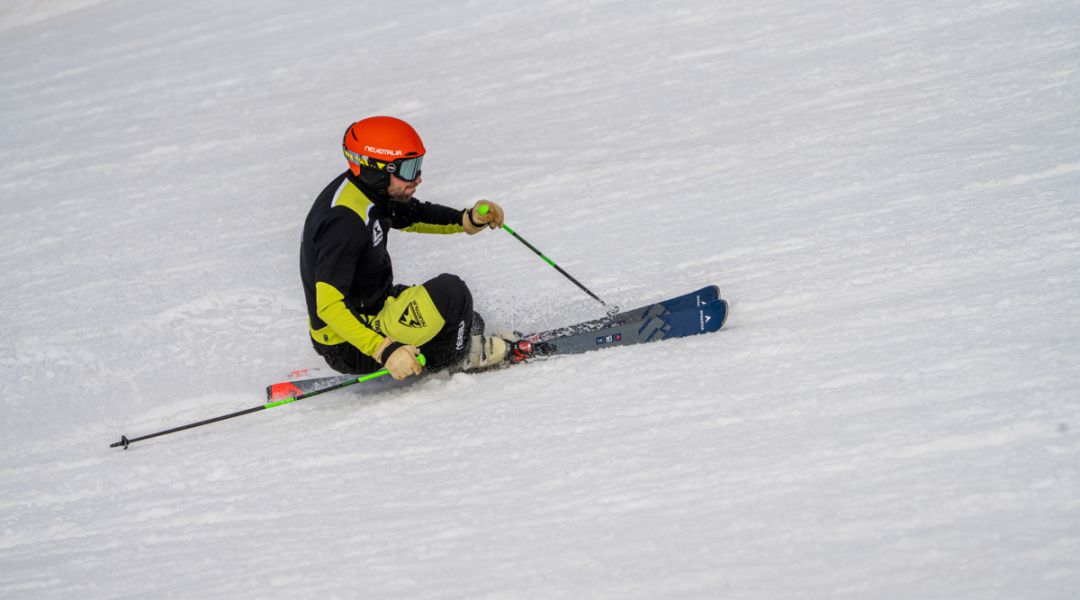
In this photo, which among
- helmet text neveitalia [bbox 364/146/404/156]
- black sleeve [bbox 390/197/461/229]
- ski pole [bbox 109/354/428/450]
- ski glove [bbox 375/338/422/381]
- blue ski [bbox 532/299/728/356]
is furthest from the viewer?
black sleeve [bbox 390/197/461/229]

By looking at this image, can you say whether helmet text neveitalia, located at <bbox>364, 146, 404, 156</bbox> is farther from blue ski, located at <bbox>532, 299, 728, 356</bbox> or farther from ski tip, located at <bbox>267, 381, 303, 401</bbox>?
ski tip, located at <bbox>267, 381, 303, 401</bbox>

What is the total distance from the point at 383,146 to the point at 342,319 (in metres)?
0.76

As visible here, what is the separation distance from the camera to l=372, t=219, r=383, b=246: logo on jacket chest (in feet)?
14.0

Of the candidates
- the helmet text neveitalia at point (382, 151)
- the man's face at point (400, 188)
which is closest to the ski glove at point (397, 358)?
the man's face at point (400, 188)

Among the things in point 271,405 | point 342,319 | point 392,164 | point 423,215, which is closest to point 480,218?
point 423,215

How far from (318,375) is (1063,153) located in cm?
431

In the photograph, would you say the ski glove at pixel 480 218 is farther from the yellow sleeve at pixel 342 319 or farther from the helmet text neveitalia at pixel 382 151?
the yellow sleeve at pixel 342 319

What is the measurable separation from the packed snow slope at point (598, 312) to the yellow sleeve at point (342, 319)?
0.45 m

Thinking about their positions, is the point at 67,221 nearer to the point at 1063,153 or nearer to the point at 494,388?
the point at 494,388

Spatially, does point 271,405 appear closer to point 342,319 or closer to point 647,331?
point 342,319

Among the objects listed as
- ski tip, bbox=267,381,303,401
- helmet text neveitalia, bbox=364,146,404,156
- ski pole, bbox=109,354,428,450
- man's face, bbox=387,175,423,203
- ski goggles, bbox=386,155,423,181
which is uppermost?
helmet text neveitalia, bbox=364,146,404,156

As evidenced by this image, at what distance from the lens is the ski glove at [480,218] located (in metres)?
4.64

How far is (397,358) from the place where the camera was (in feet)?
13.0

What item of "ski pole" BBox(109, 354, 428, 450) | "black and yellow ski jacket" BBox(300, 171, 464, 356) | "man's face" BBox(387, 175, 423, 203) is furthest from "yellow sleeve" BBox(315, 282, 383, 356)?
"man's face" BBox(387, 175, 423, 203)
